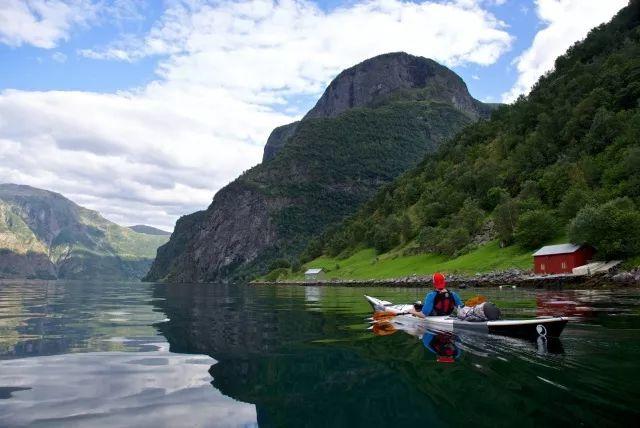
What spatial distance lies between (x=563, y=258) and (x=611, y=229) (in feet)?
20.3

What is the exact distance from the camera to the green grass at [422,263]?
70500 mm

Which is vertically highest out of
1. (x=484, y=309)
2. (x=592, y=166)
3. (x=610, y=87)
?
(x=610, y=87)

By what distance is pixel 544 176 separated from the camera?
86375 millimetres

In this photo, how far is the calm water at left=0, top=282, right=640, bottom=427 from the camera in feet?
26.0

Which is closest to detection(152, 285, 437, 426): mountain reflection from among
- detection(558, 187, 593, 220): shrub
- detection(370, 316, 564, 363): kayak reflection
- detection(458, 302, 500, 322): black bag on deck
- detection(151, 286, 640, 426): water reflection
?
detection(151, 286, 640, 426): water reflection

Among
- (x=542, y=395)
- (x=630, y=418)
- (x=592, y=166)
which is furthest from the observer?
(x=592, y=166)

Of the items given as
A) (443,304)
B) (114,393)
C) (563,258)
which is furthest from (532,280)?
(114,393)

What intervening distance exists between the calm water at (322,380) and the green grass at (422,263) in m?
54.8

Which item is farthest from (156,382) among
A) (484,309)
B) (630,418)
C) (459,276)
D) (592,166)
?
(592,166)

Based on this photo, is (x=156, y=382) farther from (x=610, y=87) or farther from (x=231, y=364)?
(x=610, y=87)

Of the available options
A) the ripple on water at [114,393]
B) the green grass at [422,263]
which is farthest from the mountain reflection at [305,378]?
the green grass at [422,263]

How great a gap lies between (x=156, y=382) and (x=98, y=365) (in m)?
2.92

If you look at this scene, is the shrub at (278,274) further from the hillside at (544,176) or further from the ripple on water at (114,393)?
the ripple on water at (114,393)

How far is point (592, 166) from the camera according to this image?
248 ft
